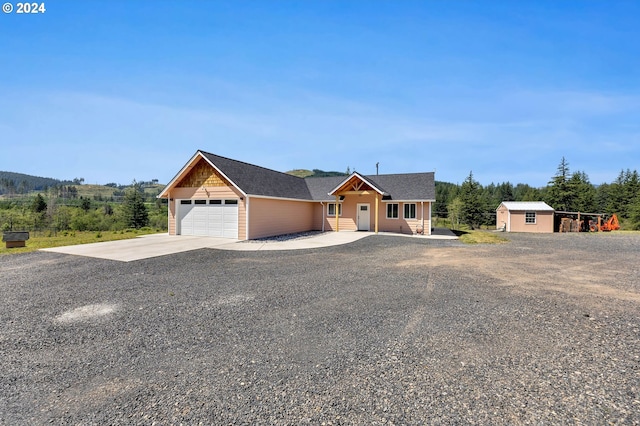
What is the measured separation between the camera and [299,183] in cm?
2503

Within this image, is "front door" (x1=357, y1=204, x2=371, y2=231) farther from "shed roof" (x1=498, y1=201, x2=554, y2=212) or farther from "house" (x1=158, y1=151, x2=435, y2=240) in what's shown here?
"shed roof" (x1=498, y1=201, x2=554, y2=212)

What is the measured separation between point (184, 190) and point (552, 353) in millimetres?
18757

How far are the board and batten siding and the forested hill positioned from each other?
4284 inches

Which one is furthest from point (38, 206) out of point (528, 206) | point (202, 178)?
point (528, 206)

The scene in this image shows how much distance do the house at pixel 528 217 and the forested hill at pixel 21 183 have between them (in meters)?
124

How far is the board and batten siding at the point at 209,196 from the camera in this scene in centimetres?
1680

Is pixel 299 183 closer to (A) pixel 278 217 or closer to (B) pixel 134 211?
(A) pixel 278 217

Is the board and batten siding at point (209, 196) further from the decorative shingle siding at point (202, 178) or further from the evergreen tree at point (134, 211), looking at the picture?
the evergreen tree at point (134, 211)

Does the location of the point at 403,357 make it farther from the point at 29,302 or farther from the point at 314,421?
the point at 29,302

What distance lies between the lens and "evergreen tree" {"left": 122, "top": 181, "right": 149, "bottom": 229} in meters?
45.7

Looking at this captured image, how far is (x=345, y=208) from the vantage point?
23.4 metres

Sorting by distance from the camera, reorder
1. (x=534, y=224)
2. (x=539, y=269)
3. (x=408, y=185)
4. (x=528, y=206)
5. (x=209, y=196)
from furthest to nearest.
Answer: (x=528, y=206) < (x=534, y=224) < (x=408, y=185) < (x=209, y=196) < (x=539, y=269)

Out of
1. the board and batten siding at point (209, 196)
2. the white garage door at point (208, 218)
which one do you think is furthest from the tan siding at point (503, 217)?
the white garage door at point (208, 218)

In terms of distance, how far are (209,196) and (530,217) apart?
3157cm
